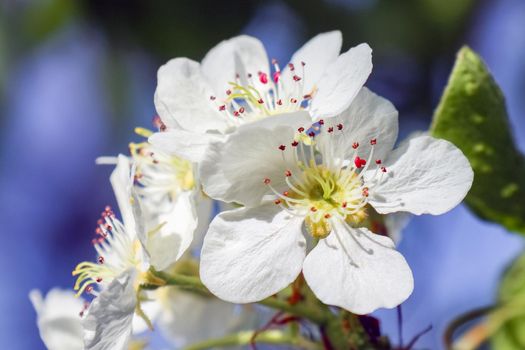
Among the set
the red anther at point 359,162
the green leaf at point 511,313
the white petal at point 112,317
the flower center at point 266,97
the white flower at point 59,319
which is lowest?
the green leaf at point 511,313

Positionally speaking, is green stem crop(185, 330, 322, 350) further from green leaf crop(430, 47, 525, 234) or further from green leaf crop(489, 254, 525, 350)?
green leaf crop(489, 254, 525, 350)

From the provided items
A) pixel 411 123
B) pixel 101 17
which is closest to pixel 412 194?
pixel 411 123

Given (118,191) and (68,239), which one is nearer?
(118,191)

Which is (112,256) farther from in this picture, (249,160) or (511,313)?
(511,313)

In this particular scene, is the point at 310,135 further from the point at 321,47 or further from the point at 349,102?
the point at 321,47

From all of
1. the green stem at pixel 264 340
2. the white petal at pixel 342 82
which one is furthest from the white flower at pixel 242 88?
the green stem at pixel 264 340

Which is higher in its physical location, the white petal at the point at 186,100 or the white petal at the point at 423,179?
the white petal at the point at 186,100

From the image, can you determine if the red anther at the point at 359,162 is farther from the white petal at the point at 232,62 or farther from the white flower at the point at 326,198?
the white petal at the point at 232,62
